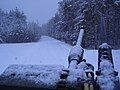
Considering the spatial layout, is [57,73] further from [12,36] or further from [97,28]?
[12,36]

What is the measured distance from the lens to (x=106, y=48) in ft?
6.61

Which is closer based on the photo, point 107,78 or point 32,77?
point 107,78

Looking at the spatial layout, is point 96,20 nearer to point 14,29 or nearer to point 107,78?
point 14,29

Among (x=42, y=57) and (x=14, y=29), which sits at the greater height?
(x=14, y=29)

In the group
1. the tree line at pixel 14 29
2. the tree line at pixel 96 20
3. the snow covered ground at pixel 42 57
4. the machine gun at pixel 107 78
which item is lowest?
the machine gun at pixel 107 78

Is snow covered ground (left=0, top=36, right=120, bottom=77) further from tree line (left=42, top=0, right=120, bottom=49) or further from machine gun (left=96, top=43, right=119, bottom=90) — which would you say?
machine gun (left=96, top=43, right=119, bottom=90)

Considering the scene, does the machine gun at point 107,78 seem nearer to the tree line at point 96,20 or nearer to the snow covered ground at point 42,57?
the snow covered ground at point 42,57

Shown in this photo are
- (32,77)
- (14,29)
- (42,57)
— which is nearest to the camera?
(32,77)

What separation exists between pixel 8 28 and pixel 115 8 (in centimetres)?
2901

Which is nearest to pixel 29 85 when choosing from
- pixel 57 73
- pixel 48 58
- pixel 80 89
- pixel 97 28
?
pixel 57 73

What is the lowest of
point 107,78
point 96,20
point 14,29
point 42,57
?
point 107,78

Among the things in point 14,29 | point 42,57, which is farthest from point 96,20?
point 14,29

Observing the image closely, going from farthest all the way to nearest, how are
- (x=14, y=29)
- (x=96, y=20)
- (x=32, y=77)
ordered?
(x=14, y=29)
(x=96, y=20)
(x=32, y=77)

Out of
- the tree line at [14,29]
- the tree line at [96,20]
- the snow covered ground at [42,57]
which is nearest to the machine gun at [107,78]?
the snow covered ground at [42,57]
